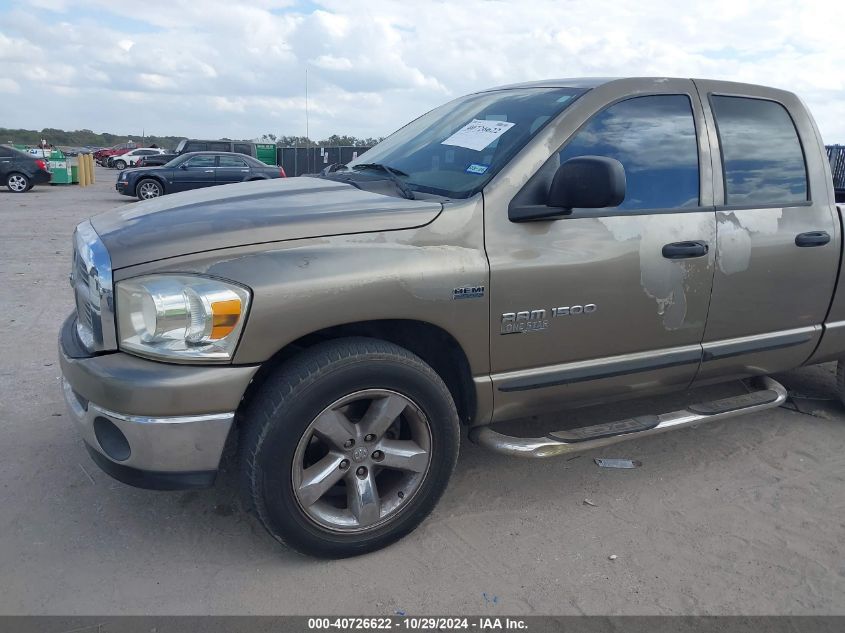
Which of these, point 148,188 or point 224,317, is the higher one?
point 148,188

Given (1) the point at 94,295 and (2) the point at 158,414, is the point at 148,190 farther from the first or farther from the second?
(2) the point at 158,414

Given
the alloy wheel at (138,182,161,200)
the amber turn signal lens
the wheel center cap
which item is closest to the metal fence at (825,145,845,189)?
the alloy wheel at (138,182,161,200)

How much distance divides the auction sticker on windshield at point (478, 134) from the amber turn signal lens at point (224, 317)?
4.47 ft

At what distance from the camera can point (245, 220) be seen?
2.54m

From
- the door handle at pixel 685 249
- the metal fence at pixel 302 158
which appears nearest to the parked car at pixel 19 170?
the metal fence at pixel 302 158

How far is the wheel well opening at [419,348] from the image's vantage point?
8.43ft

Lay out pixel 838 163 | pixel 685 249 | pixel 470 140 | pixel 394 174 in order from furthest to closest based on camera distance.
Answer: pixel 838 163 → pixel 394 174 → pixel 470 140 → pixel 685 249

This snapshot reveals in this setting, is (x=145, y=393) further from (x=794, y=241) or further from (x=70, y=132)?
(x=70, y=132)

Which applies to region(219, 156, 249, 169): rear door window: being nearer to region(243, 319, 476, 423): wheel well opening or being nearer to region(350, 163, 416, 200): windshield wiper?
region(350, 163, 416, 200): windshield wiper

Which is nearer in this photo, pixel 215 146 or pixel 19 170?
pixel 19 170

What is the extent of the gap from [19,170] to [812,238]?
21.0 meters

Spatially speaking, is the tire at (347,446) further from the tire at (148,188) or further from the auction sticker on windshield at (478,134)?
the tire at (148,188)

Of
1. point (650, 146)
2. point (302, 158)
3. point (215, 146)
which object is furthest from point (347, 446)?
point (302, 158)

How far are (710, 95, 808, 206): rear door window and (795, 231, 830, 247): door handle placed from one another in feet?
0.60
